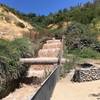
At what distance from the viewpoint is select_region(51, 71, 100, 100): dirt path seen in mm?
15578

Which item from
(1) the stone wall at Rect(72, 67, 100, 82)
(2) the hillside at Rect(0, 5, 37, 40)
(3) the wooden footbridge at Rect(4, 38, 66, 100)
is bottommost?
(1) the stone wall at Rect(72, 67, 100, 82)

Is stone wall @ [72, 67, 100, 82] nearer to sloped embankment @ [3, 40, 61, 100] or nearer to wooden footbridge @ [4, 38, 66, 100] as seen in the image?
wooden footbridge @ [4, 38, 66, 100]

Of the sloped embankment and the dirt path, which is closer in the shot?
the dirt path

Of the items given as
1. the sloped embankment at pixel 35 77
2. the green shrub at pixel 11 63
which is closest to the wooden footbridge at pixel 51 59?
the sloped embankment at pixel 35 77

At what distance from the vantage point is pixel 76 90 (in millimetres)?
17391

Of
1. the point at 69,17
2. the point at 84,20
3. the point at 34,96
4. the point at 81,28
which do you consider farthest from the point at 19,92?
the point at 69,17

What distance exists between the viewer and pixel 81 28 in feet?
120

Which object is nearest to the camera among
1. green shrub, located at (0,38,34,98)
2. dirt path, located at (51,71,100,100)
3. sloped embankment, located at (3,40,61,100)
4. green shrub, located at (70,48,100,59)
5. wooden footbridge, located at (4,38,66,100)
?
dirt path, located at (51,71,100,100)

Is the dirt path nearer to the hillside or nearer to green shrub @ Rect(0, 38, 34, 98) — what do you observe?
green shrub @ Rect(0, 38, 34, 98)

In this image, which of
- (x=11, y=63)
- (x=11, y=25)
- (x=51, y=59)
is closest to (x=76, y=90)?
(x=11, y=63)

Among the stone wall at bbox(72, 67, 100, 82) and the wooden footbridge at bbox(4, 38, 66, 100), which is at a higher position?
the wooden footbridge at bbox(4, 38, 66, 100)

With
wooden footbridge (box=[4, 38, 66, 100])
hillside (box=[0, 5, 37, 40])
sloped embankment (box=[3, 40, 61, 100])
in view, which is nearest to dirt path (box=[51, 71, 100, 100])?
wooden footbridge (box=[4, 38, 66, 100])

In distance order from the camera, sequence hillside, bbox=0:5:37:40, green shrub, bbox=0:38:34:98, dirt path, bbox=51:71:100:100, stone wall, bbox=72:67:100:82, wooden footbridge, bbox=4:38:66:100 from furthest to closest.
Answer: hillside, bbox=0:5:37:40 < stone wall, bbox=72:67:100:82 < wooden footbridge, bbox=4:38:66:100 < green shrub, bbox=0:38:34:98 < dirt path, bbox=51:71:100:100

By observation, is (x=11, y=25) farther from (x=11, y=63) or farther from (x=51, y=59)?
(x=11, y=63)
